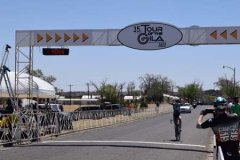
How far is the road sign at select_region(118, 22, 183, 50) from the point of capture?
69.1ft

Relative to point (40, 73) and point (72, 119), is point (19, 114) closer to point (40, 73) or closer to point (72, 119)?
point (72, 119)

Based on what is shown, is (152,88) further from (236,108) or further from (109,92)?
(236,108)

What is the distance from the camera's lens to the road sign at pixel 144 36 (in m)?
21.0

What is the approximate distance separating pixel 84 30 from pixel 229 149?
47.0 feet

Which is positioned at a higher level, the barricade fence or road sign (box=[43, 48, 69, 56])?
road sign (box=[43, 48, 69, 56])

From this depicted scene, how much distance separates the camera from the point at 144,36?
2128cm

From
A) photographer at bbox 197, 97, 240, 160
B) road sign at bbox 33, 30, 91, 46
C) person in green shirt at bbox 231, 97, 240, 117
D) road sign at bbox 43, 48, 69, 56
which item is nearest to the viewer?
photographer at bbox 197, 97, 240, 160

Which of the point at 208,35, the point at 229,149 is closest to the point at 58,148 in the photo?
the point at 208,35

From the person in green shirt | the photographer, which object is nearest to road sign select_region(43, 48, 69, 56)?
the person in green shirt

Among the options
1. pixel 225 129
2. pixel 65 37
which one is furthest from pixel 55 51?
pixel 225 129

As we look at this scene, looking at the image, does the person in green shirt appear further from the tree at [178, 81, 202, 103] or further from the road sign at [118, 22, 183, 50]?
the tree at [178, 81, 202, 103]

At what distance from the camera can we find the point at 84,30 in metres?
21.9

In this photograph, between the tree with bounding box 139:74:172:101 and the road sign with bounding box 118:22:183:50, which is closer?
the road sign with bounding box 118:22:183:50

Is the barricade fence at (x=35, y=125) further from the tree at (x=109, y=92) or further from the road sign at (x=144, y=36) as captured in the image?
the tree at (x=109, y=92)
